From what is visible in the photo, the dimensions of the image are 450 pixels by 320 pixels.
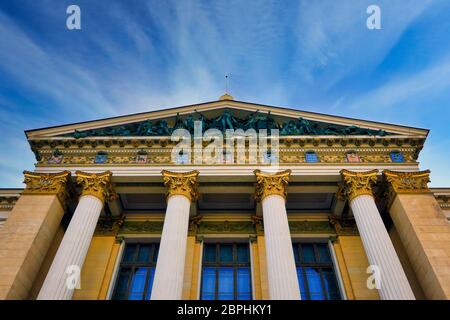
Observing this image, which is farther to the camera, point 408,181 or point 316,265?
point 316,265

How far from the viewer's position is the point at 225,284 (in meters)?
15.2

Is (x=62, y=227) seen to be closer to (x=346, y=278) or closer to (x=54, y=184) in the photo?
(x=54, y=184)

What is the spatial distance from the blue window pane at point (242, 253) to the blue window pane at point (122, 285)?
15.7 feet

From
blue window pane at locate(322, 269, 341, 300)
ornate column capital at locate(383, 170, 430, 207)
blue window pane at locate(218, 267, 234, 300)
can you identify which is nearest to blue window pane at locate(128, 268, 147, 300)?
blue window pane at locate(218, 267, 234, 300)

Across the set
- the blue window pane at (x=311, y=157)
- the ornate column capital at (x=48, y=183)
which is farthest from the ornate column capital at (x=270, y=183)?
the ornate column capital at (x=48, y=183)

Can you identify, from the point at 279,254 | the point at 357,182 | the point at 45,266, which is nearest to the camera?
the point at 279,254

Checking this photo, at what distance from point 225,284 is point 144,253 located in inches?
156

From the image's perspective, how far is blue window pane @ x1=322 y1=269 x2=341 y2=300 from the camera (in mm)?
14750

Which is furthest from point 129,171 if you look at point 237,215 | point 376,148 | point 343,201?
point 376,148

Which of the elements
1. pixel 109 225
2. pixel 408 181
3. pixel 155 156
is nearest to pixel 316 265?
pixel 408 181

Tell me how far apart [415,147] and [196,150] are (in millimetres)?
9548

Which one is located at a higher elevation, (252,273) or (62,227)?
(62,227)

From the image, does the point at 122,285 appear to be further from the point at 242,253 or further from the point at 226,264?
the point at 242,253
